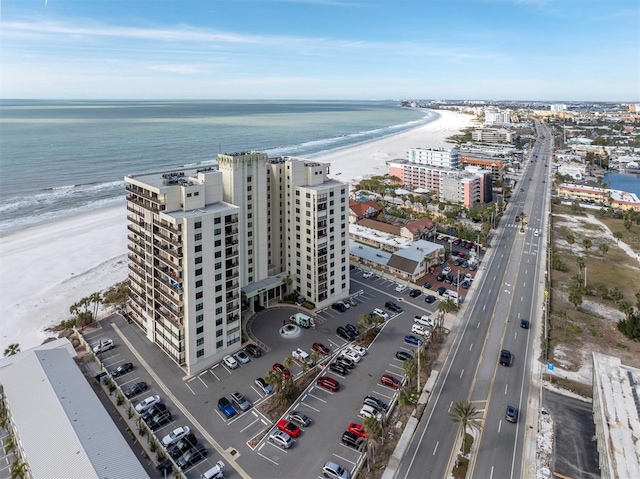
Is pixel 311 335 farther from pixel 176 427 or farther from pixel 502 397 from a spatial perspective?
pixel 502 397

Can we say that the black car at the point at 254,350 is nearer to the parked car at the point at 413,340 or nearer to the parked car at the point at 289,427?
the parked car at the point at 289,427

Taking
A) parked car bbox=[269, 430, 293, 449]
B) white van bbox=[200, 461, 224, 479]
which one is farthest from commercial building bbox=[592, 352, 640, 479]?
white van bbox=[200, 461, 224, 479]

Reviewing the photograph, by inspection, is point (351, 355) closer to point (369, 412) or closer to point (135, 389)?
point (369, 412)

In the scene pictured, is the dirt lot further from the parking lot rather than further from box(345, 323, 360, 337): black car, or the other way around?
box(345, 323, 360, 337): black car

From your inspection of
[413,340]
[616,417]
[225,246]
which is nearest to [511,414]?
[616,417]

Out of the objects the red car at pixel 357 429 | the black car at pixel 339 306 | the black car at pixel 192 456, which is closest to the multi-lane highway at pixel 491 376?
the red car at pixel 357 429

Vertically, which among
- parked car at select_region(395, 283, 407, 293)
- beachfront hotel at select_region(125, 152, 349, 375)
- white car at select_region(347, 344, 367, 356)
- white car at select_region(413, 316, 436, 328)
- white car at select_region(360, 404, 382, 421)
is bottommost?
white car at select_region(360, 404, 382, 421)
